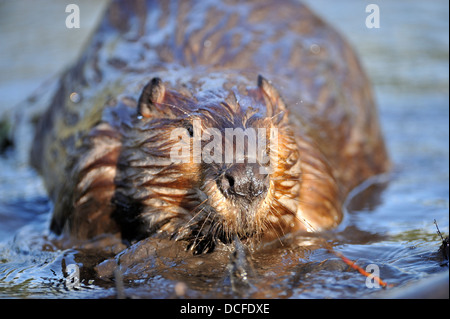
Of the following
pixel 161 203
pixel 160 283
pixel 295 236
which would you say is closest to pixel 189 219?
pixel 161 203

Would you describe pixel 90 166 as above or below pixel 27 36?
below

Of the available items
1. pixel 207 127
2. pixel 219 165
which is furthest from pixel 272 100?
pixel 219 165

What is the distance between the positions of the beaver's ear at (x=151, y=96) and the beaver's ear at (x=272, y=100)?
46cm

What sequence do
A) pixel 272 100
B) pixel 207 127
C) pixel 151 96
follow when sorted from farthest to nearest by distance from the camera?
A: pixel 272 100 → pixel 151 96 → pixel 207 127

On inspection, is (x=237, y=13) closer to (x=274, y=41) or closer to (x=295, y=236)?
(x=274, y=41)

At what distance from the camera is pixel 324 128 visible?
421cm

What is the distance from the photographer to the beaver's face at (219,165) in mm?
2727

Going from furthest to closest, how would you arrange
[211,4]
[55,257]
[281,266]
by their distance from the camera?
[211,4] < [55,257] < [281,266]

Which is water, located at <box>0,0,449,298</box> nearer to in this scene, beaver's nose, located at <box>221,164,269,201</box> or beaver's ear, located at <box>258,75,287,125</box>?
beaver's nose, located at <box>221,164,269,201</box>

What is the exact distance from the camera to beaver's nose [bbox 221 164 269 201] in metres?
2.62

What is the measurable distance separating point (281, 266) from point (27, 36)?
282 inches

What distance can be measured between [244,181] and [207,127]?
39 centimetres

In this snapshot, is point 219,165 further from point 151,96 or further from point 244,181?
point 151,96

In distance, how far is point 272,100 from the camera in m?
3.26
